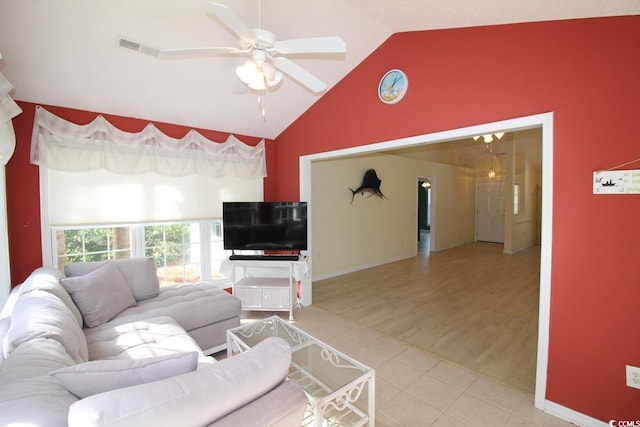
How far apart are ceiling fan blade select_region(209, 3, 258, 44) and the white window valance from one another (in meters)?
2.25

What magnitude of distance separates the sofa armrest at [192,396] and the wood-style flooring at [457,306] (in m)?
2.18

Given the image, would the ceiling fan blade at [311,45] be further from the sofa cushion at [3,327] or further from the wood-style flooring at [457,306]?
the wood-style flooring at [457,306]

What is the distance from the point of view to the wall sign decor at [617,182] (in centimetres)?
165

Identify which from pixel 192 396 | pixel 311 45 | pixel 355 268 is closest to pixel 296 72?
pixel 311 45

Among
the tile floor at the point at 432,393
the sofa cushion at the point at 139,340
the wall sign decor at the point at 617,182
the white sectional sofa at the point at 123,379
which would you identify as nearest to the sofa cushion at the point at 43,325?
the white sectional sofa at the point at 123,379

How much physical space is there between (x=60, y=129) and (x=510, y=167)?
339 inches

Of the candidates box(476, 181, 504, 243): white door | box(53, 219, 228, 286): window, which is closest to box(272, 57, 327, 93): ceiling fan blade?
box(53, 219, 228, 286): window

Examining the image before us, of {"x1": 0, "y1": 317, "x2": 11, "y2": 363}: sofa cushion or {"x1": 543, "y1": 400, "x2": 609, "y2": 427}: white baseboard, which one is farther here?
{"x1": 543, "y1": 400, "x2": 609, "y2": 427}: white baseboard

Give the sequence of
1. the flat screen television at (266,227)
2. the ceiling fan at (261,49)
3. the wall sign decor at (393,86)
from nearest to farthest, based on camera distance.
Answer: the ceiling fan at (261,49)
the wall sign decor at (393,86)
the flat screen television at (266,227)

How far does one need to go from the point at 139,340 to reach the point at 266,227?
6.29ft

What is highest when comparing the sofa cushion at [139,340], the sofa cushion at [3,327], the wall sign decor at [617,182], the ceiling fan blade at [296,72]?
the ceiling fan blade at [296,72]

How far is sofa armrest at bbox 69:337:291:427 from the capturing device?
2.65 ft

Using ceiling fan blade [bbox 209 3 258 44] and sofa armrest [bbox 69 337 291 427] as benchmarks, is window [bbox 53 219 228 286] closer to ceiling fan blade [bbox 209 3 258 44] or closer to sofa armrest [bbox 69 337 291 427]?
ceiling fan blade [bbox 209 3 258 44]

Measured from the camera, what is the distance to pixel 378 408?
198 centimetres
